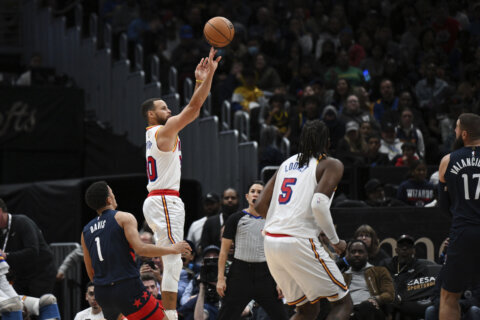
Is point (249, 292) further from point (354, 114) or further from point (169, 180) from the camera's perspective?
point (354, 114)

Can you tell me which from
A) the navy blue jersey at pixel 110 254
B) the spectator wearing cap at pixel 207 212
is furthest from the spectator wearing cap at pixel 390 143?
the navy blue jersey at pixel 110 254

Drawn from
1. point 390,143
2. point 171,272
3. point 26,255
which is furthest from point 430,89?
point 171,272

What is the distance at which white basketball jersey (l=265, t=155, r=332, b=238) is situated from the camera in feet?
25.2

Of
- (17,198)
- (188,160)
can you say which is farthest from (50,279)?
(188,160)

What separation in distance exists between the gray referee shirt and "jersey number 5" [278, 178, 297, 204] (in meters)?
2.54

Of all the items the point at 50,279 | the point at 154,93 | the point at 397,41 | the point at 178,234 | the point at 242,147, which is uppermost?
the point at 397,41

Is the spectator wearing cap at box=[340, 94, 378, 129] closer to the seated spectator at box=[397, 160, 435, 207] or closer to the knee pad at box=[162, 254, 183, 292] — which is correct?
the seated spectator at box=[397, 160, 435, 207]

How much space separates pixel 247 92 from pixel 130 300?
1011 cm

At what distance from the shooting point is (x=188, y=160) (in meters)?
16.5

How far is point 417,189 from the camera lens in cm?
1369

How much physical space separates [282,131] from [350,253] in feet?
16.6

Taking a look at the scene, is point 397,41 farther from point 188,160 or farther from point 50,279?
point 50,279

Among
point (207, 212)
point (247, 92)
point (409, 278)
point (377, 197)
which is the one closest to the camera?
point (409, 278)

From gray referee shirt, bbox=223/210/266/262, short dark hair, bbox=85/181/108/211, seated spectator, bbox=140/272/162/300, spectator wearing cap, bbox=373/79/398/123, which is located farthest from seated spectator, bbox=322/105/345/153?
short dark hair, bbox=85/181/108/211
